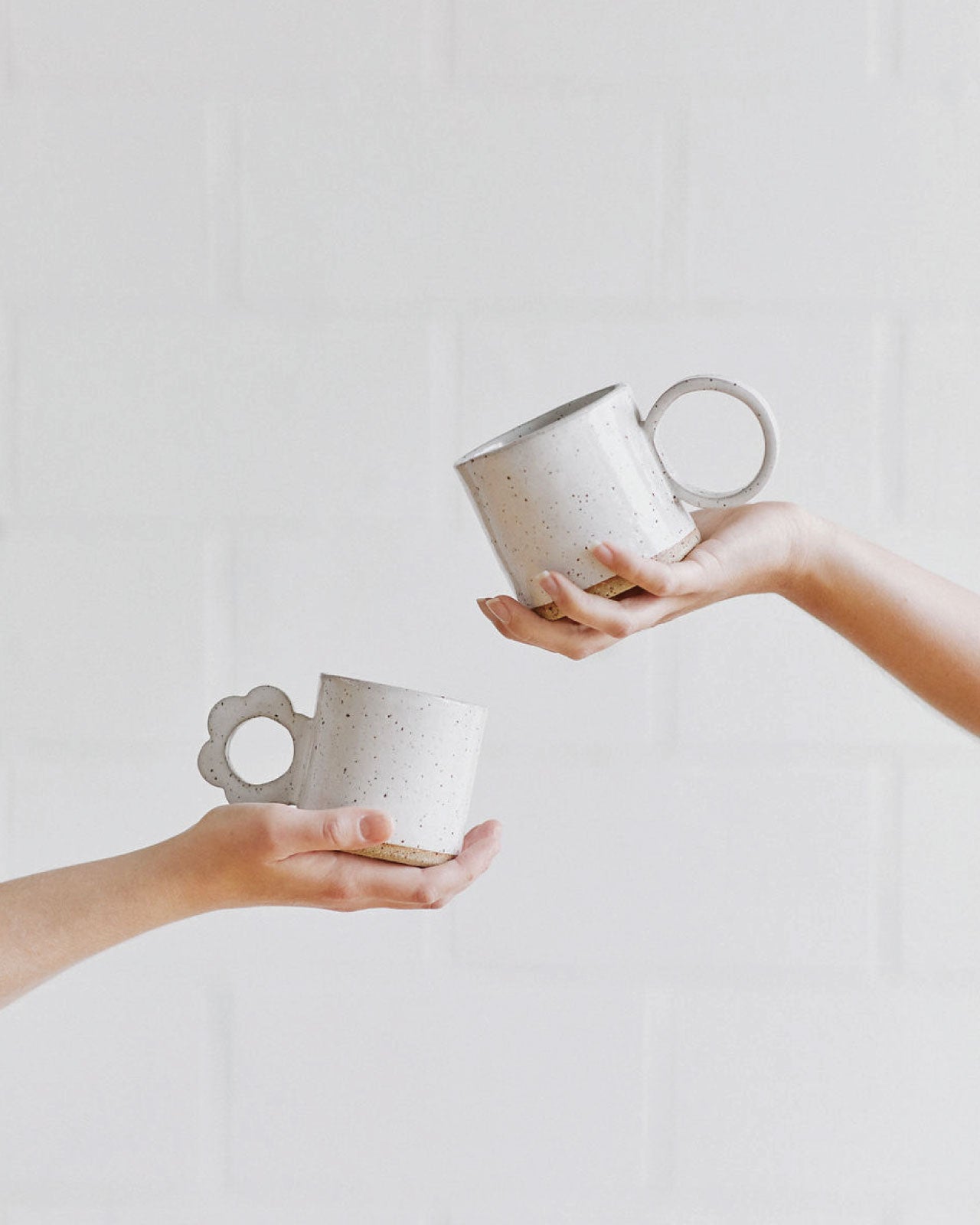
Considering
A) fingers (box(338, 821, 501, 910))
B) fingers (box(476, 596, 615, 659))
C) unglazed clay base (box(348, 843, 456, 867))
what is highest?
fingers (box(476, 596, 615, 659))

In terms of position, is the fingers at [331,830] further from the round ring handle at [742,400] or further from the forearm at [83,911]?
the round ring handle at [742,400]

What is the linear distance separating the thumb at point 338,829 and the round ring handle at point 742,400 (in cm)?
23

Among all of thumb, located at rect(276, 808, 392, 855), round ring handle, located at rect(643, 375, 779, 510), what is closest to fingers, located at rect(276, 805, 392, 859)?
thumb, located at rect(276, 808, 392, 855)

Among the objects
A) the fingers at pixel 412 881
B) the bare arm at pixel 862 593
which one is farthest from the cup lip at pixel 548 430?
the fingers at pixel 412 881

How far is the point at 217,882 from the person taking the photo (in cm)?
66

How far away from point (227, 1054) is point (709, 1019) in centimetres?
36

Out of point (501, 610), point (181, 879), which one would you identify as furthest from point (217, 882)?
point (501, 610)

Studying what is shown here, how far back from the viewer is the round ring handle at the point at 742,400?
65 cm

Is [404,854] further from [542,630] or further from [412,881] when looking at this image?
[542,630]

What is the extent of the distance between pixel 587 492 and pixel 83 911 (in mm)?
358

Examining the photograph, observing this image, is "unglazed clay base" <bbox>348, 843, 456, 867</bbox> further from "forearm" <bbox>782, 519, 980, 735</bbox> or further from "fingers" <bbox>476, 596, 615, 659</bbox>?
"forearm" <bbox>782, 519, 980, 735</bbox>

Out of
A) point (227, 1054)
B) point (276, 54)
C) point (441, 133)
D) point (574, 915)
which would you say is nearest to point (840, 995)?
point (574, 915)

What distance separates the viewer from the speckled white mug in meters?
0.64

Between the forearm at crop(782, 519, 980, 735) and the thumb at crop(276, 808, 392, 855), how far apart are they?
29cm
